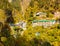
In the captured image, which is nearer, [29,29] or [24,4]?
[29,29]

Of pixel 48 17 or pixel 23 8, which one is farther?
pixel 23 8

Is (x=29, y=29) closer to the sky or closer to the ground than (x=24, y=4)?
closer to the ground

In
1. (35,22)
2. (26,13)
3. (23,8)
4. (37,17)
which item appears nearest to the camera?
(35,22)

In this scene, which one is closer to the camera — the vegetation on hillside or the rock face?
the vegetation on hillside

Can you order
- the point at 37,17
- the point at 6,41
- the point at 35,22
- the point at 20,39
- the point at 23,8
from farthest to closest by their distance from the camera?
the point at 23,8, the point at 37,17, the point at 35,22, the point at 20,39, the point at 6,41

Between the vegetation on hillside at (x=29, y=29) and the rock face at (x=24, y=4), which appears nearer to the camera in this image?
the vegetation on hillside at (x=29, y=29)

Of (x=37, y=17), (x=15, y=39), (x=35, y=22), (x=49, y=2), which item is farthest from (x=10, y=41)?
(x=49, y=2)

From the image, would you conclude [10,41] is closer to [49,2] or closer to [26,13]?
[26,13]

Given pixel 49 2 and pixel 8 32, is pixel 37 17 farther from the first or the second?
pixel 8 32

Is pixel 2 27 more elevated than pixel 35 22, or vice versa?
pixel 2 27
